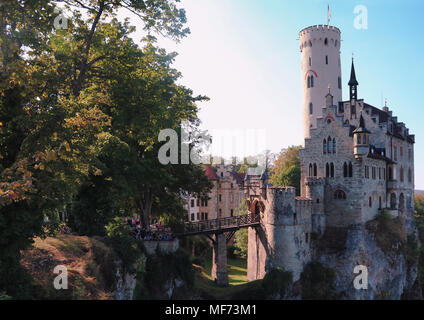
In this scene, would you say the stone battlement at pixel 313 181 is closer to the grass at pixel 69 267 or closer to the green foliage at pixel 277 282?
the green foliage at pixel 277 282

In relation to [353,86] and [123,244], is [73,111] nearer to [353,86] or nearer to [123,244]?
[123,244]

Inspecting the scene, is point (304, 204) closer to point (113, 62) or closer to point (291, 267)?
point (291, 267)

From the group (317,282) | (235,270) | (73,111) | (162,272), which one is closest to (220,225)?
(162,272)

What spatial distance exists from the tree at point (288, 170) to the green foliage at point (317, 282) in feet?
53.7

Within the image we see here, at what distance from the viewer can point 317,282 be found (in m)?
35.7

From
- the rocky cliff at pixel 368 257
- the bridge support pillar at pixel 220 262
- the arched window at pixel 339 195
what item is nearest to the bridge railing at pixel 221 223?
the bridge support pillar at pixel 220 262

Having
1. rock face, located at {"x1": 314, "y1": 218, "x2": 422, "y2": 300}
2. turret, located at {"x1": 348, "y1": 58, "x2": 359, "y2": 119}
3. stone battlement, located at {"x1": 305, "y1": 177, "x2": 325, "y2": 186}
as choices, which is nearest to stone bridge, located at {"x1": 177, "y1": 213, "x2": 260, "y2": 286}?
stone battlement, located at {"x1": 305, "y1": 177, "x2": 325, "y2": 186}

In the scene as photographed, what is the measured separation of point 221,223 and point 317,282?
11.9 m

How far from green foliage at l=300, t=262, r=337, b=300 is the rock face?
59 centimetres

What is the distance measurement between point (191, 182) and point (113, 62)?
1587cm

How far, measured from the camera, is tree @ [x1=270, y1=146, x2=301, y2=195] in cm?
5125

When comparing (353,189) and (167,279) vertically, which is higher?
(353,189)

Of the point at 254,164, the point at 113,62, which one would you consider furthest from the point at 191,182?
the point at 254,164

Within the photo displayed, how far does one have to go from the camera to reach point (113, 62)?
58.3 feet
